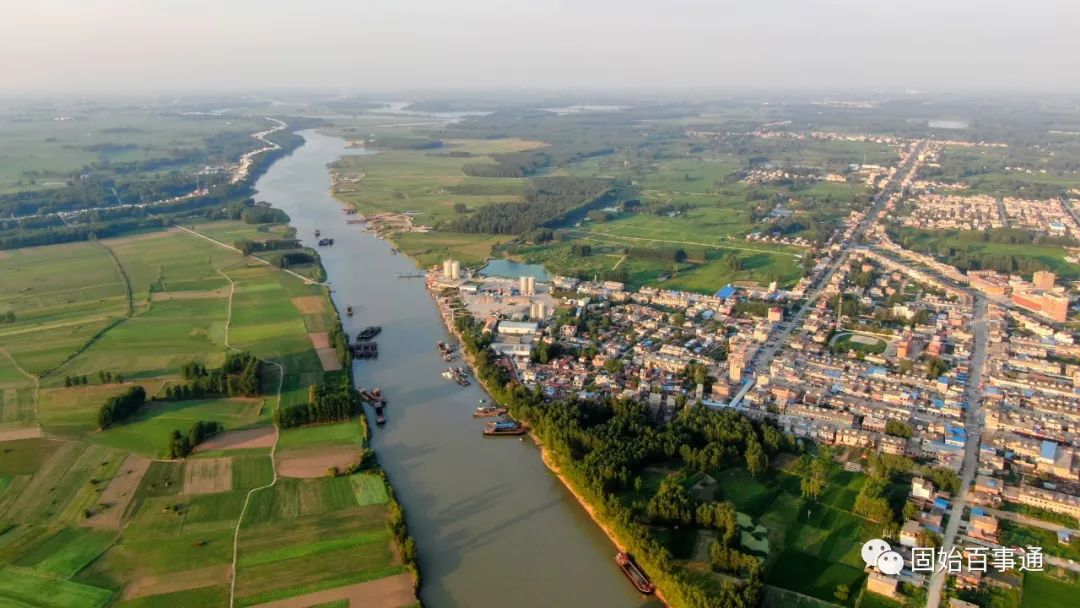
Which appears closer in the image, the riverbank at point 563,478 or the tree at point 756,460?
the riverbank at point 563,478

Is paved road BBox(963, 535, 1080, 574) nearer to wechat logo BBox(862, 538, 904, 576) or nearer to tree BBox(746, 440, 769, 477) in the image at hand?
wechat logo BBox(862, 538, 904, 576)

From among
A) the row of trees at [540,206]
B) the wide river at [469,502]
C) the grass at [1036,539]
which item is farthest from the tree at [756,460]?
the row of trees at [540,206]

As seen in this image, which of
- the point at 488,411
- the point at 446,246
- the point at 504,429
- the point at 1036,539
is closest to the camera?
the point at 1036,539

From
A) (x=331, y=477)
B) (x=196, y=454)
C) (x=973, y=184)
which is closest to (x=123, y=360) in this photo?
(x=196, y=454)

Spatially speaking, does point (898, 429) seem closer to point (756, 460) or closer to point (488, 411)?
point (756, 460)

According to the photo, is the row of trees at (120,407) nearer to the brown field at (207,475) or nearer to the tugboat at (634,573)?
the brown field at (207,475)

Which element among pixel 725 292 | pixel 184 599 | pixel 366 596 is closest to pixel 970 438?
pixel 725 292

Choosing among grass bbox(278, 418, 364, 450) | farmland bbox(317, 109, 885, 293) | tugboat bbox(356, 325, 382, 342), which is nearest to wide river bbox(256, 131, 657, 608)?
tugboat bbox(356, 325, 382, 342)
